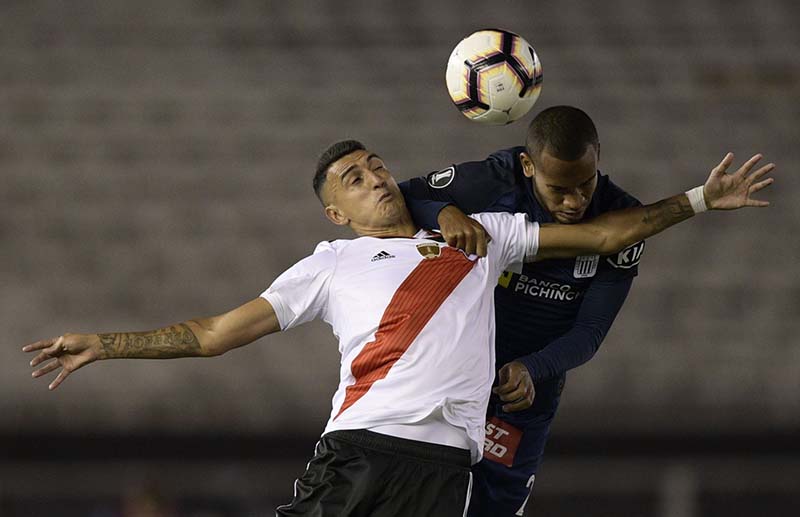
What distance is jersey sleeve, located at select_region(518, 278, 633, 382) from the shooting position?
406 cm

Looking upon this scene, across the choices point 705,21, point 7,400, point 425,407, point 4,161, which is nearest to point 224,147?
point 4,161

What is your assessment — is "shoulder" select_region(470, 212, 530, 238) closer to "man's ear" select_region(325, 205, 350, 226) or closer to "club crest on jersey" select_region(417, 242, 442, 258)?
"club crest on jersey" select_region(417, 242, 442, 258)

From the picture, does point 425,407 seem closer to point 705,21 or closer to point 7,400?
point 7,400

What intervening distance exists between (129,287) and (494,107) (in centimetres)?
608

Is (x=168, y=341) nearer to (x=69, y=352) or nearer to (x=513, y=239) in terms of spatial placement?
(x=69, y=352)

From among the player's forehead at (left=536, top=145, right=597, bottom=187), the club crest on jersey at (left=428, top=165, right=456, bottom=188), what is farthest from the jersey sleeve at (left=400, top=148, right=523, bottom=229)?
the player's forehead at (left=536, top=145, right=597, bottom=187)

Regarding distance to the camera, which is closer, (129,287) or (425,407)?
(425,407)

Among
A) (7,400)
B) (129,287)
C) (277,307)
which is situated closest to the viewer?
(277,307)

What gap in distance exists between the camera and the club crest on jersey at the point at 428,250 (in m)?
3.97

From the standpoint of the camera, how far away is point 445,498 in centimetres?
365

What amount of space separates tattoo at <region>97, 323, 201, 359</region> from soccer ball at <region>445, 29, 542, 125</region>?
1427mm

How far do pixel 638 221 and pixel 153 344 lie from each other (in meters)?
1.75

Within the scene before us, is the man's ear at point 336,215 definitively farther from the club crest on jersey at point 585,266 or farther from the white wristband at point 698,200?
the white wristband at point 698,200

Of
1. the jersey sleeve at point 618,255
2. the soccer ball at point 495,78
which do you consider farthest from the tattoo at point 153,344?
the jersey sleeve at point 618,255
